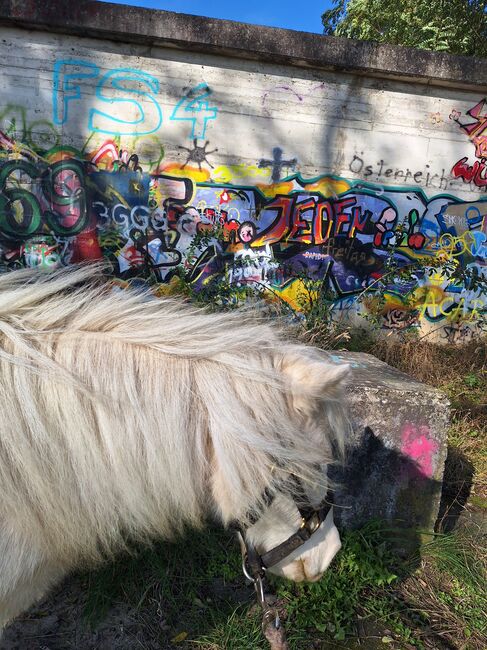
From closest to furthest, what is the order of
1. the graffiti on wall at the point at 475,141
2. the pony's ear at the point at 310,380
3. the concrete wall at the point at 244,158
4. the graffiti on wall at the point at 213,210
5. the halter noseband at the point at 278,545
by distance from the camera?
the pony's ear at the point at 310,380 < the halter noseband at the point at 278,545 < the concrete wall at the point at 244,158 < the graffiti on wall at the point at 213,210 < the graffiti on wall at the point at 475,141

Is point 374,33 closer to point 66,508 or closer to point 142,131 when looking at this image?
point 142,131

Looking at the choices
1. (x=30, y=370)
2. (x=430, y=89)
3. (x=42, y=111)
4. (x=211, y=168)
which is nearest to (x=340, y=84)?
(x=430, y=89)

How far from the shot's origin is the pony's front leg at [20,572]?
1.08 m

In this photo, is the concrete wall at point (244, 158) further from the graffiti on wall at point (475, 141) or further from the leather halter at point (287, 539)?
A: the leather halter at point (287, 539)

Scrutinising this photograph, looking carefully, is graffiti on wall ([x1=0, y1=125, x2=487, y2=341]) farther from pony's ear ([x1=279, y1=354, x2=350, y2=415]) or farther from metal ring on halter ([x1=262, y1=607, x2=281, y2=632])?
metal ring on halter ([x1=262, y1=607, x2=281, y2=632])

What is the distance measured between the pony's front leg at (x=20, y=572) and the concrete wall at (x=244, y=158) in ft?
12.3

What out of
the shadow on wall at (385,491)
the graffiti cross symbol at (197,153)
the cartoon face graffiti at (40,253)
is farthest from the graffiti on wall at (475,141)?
the cartoon face graffiti at (40,253)

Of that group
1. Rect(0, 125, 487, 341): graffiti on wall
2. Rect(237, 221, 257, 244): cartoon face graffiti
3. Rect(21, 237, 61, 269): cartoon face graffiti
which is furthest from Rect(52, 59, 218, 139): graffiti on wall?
Rect(21, 237, 61, 269): cartoon face graffiti

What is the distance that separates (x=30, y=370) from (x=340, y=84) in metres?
5.67

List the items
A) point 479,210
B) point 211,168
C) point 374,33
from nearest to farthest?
point 211,168 → point 479,210 → point 374,33

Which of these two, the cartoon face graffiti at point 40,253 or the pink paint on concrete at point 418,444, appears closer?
the pink paint on concrete at point 418,444

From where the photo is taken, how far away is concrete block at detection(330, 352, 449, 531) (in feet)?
7.70

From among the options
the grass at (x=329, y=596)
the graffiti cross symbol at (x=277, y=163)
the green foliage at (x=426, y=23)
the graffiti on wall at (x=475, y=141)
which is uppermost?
the green foliage at (x=426, y=23)

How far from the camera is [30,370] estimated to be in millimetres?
1105
